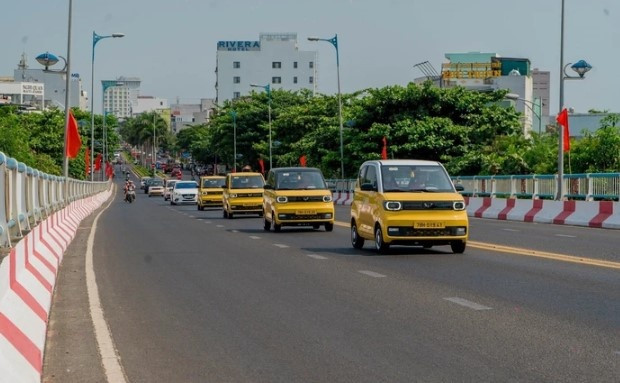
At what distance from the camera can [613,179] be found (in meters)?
31.7

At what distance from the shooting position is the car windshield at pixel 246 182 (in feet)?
128

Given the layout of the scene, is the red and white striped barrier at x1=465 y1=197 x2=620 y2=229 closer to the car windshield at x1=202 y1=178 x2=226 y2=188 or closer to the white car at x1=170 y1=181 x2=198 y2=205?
the car windshield at x1=202 y1=178 x2=226 y2=188

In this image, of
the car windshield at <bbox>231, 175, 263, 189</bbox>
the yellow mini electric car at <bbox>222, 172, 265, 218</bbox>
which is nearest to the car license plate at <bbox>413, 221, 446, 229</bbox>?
the yellow mini electric car at <bbox>222, 172, 265, 218</bbox>

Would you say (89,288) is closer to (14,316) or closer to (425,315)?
(425,315)

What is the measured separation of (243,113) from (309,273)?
10075 cm

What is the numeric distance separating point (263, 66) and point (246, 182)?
14032cm

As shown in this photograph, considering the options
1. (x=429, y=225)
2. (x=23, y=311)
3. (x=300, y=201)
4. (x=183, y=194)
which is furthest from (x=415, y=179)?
(x=183, y=194)

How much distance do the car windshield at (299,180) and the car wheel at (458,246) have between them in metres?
9.51

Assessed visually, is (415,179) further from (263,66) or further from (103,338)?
(263,66)

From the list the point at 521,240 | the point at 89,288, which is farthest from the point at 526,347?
the point at 521,240

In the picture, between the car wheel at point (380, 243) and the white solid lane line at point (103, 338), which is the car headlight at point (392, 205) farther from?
the white solid lane line at point (103, 338)

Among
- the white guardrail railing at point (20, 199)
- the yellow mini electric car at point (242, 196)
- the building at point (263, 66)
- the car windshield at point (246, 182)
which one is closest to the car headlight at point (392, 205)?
the white guardrail railing at point (20, 199)

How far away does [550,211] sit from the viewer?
109 feet

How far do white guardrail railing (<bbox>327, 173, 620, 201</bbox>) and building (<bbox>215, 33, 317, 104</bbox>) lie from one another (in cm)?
13425
